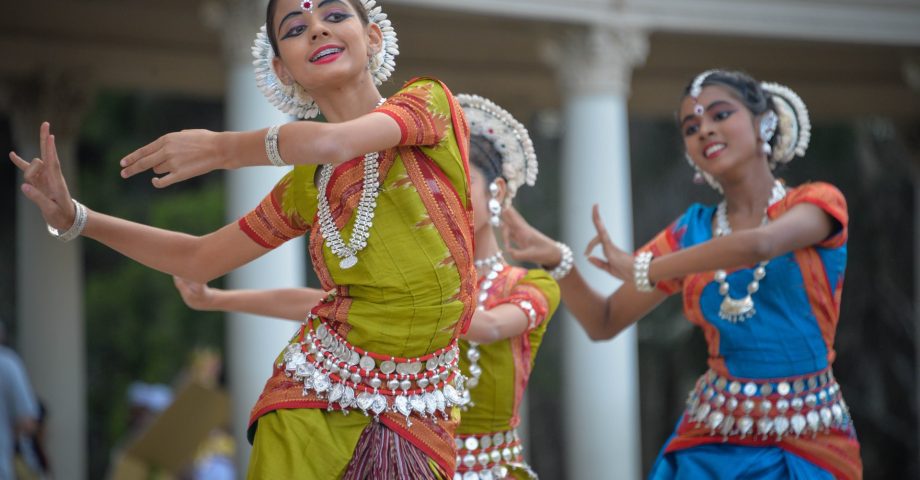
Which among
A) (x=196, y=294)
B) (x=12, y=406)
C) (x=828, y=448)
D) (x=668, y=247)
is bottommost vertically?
(x=12, y=406)

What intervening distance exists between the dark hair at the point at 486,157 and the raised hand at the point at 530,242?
117 mm

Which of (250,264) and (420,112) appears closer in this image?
(420,112)

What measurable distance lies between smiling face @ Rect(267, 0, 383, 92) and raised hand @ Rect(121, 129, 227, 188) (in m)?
0.36

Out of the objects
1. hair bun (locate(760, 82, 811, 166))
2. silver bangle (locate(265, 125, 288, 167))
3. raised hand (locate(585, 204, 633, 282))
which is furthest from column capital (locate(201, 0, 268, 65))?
silver bangle (locate(265, 125, 288, 167))

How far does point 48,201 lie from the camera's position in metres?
2.80

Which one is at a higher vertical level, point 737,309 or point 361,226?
point 361,226

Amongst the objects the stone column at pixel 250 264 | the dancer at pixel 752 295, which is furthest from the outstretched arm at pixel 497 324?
the stone column at pixel 250 264

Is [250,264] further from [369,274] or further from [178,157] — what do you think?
[178,157]

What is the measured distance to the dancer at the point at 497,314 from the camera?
3809 millimetres

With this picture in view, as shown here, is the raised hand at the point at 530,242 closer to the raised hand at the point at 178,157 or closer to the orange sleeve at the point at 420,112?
the orange sleeve at the point at 420,112

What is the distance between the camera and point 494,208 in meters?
3.91

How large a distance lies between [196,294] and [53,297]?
7569 mm

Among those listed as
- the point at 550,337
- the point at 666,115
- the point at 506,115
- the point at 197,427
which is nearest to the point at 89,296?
the point at 550,337

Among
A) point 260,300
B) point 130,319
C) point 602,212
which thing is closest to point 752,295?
point 260,300
